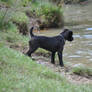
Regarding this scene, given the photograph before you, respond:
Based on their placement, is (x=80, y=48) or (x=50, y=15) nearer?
(x=80, y=48)

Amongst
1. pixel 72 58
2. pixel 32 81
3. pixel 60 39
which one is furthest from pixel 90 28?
pixel 32 81

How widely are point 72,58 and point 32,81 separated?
5571 mm

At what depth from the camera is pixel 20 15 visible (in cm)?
1579

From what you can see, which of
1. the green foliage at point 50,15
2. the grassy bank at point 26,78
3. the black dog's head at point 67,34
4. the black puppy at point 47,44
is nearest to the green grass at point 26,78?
the grassy bank at point 26,78

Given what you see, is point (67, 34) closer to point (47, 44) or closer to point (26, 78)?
point (47, 44)

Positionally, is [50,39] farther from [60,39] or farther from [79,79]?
[79,79]

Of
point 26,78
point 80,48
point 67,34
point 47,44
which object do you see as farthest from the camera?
point 80,48

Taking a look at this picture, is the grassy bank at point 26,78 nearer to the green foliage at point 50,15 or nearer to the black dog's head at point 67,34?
the black dog's head at point 67,34

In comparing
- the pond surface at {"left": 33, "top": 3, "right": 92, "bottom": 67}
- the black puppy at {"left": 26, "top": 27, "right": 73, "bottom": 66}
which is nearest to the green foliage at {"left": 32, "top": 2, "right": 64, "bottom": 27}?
the pond surface at {"left": 33, "top": 3, "right": 92, "bottom": 67}

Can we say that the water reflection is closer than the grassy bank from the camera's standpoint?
No

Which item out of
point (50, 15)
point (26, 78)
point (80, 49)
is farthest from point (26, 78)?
point (50, 15)

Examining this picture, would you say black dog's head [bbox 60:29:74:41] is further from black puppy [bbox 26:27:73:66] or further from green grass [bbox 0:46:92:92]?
green grass [bbox 0:46:92:92]

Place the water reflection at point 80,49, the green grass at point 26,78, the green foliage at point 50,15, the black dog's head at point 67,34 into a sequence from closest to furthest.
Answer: the green grass at point 26,78
the black dog's head at point 67,34
the water reflection at point 80,49
the green foliage at point 50,15

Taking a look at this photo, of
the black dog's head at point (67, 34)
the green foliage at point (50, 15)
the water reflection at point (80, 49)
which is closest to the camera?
the black dog's head at point (67, 34)
